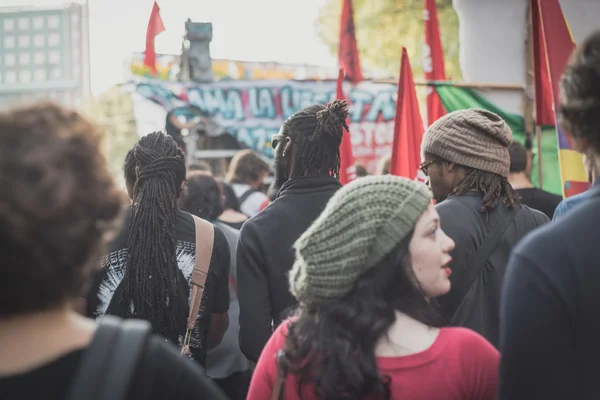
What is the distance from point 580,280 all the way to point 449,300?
162 centimetres

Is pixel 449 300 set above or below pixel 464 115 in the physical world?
below

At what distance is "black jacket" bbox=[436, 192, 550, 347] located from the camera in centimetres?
340

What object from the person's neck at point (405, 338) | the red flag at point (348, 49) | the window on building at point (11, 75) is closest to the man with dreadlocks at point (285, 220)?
the person's neck at point (405, 338)

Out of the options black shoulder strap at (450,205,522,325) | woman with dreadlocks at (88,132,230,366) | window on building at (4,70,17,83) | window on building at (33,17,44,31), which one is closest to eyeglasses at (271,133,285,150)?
woman with dreadlocks at (88,132,230,366)

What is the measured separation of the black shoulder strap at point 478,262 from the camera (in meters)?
3.39

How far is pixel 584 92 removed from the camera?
1882mm

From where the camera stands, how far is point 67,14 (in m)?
120

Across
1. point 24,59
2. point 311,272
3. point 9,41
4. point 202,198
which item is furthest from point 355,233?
point 24,59

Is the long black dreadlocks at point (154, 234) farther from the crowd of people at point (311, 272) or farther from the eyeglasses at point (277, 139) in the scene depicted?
the eyeglasses at point (277, 139)

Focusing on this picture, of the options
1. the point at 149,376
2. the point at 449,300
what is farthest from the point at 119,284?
the point at 149,376

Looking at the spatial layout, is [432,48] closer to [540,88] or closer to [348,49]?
[348,49]

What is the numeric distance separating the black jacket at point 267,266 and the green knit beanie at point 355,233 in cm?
136

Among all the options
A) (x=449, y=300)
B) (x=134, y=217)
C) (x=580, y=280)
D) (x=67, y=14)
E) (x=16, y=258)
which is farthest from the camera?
(x=67, y=14)

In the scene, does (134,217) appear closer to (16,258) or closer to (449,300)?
(449,300)
